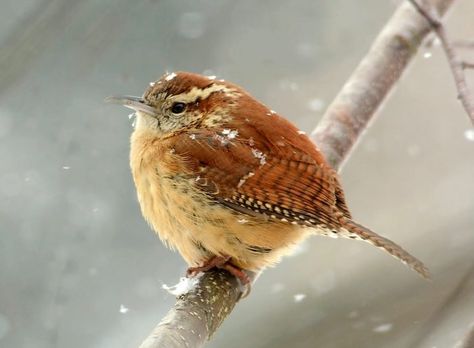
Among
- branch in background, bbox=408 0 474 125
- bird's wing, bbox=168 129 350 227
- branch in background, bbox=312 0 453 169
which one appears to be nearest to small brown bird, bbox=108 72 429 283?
bird's wing, bbox=168 129 350 227

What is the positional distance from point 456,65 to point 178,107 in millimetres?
1382

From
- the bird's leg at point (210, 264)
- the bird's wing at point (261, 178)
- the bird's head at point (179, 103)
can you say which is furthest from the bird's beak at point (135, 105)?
the bird's leg at point (210, 264)

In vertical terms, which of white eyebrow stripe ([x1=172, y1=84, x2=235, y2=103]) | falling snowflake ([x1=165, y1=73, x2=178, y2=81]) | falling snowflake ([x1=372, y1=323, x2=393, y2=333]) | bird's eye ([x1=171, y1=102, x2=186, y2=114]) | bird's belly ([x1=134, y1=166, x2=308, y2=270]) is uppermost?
falling snowflake ([x1=165, y1=73, x2=178, y2=81])

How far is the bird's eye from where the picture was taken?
14.7 ft

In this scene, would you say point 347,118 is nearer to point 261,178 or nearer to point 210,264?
point 261,178

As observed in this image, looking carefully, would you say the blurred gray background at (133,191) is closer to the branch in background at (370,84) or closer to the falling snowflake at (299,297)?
the falling snowflake at (299,297)

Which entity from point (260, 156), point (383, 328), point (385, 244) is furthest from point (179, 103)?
point (383, 328)

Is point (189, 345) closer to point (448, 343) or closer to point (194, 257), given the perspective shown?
point (194, 257)

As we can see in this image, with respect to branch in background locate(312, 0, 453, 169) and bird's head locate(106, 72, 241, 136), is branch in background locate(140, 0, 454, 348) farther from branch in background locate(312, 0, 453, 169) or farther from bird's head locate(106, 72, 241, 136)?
bird's head locate(106, 72, 241, 136)

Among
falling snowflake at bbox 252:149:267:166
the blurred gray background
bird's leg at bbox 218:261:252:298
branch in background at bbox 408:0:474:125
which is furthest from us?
the blurred gray background

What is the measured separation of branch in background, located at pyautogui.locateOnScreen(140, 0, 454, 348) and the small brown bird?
0.20m

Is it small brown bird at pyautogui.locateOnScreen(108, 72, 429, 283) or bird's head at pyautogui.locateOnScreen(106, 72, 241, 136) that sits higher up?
bird's head at pyautogui.locateOnScreen(106, 72, 241, 136)

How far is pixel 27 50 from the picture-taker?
5.16 m

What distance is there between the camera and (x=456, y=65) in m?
3.73
